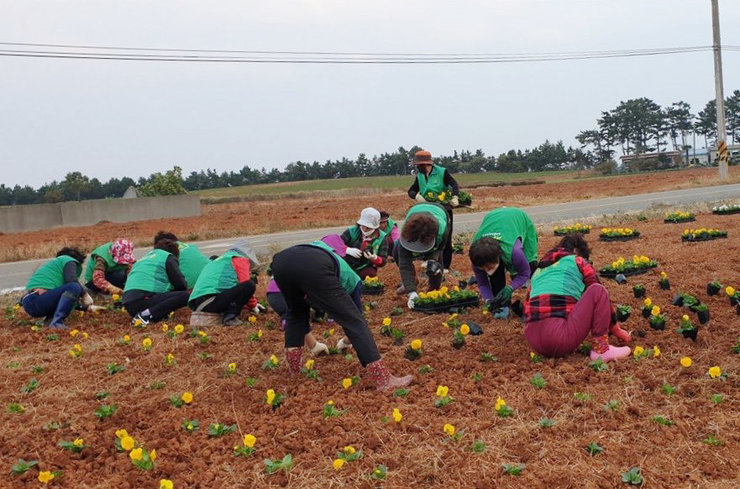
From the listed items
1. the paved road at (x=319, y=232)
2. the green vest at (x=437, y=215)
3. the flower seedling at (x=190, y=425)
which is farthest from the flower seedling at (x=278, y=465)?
the paved road at (x=319, y=232)

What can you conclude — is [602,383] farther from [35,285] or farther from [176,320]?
[35,285]

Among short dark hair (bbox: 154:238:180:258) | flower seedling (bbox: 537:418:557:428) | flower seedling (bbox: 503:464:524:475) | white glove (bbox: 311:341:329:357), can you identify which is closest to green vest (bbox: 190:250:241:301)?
short dark hair (bbox: 154:238:180:258)

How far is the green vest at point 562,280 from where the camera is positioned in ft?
15.8

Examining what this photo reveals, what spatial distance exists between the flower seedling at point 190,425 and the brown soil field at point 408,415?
0.14ft

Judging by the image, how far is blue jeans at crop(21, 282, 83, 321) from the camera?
747 cm

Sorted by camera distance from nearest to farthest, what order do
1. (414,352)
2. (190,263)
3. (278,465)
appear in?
(278,465) < (414,352) < (190,263)

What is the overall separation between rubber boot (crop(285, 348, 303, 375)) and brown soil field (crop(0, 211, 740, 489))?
0.10m

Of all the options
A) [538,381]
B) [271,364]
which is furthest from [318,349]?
[538,381]

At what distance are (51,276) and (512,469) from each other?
251 inches

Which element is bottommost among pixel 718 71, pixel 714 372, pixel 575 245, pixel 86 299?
pixel 714 372

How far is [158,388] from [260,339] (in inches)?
57.5

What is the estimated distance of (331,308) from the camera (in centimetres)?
457

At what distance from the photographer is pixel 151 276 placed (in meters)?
7.42

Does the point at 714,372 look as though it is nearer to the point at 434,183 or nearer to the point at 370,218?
the point at 370,218
